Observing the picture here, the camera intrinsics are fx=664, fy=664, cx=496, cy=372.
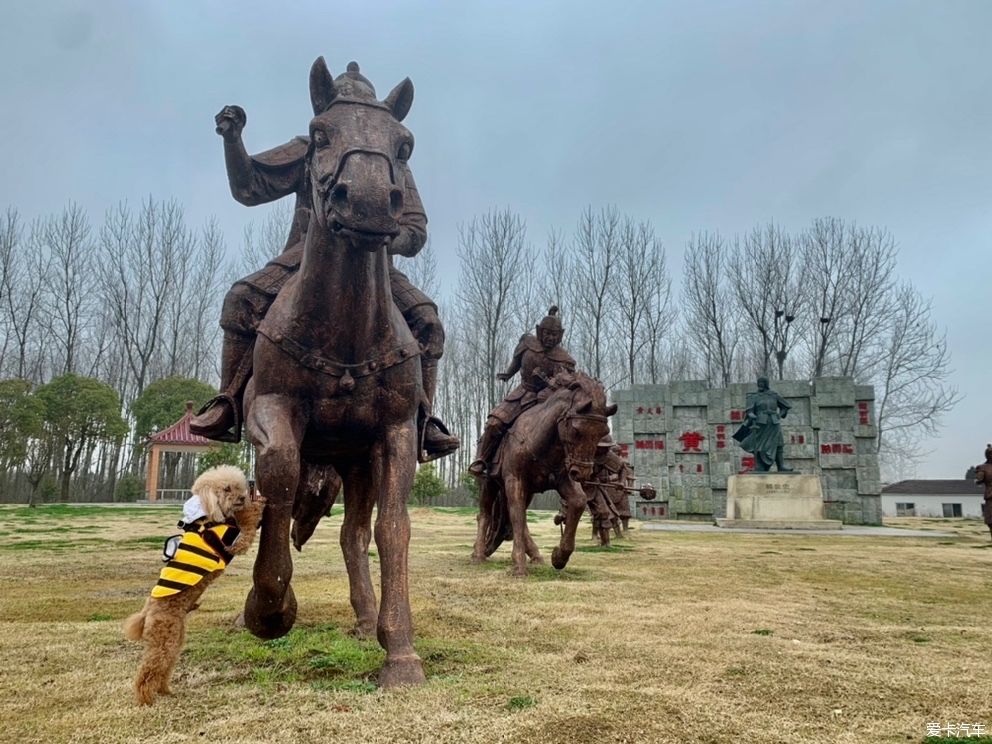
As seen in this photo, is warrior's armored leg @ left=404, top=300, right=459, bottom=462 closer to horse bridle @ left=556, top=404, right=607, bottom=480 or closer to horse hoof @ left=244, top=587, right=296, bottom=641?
horse hoof @ left=244, top=587, right=296, bottom=641

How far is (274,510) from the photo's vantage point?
127 inches

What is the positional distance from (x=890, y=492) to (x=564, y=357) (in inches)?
2196

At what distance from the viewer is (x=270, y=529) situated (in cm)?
323

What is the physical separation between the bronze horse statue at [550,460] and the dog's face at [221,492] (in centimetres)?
429

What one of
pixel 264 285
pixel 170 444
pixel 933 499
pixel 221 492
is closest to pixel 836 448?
pixel 264 285

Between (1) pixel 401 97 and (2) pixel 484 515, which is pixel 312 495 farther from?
(2) pixel 484 515

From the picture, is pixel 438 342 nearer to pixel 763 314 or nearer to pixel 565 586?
pixel 565 586

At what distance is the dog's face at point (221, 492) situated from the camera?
2.96 metres

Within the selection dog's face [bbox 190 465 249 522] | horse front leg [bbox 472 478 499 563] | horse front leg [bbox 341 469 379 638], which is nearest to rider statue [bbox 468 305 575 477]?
horse front leg [bbox 472 478 499 563]

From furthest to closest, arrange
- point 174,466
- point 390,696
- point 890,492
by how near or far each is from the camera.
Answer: point 890,492
point 174,466
point 390,696

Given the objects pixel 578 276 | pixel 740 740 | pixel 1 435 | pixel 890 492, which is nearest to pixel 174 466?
pixel 1 435

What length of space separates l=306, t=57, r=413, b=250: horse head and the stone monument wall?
75.9ft

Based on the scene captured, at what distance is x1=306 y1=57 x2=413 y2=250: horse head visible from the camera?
285cm

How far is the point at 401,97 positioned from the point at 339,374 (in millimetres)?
1567
